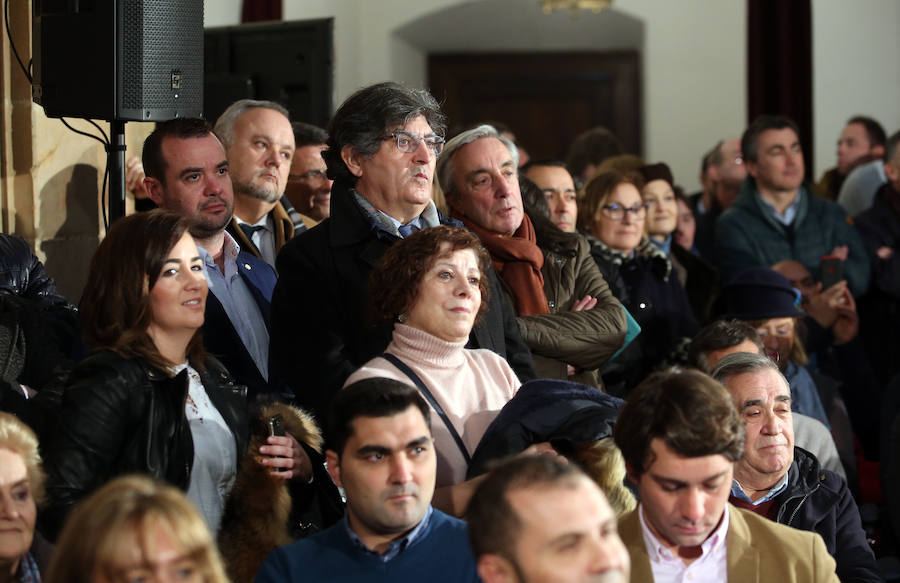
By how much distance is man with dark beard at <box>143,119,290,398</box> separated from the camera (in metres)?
3.25

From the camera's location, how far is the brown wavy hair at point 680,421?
2.26m

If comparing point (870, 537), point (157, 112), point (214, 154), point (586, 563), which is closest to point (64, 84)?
point (157, 112)

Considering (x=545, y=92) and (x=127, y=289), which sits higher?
(x=545, y=92)

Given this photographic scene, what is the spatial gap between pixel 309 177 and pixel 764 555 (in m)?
2.43

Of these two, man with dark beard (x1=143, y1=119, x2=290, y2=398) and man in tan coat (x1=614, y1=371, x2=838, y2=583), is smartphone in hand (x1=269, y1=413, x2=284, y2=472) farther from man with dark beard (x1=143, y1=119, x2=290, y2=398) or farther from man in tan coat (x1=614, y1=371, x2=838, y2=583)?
man in tan coat (x1=614, y1=371, x2=838, y2=583)

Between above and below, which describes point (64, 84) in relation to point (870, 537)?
above

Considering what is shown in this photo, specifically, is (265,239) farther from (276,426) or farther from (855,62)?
(855,62)

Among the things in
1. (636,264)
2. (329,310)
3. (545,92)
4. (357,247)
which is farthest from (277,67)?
(545,92)

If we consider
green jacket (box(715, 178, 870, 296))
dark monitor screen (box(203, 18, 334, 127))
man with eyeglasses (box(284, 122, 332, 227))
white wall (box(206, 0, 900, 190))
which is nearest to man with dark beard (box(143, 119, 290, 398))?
man with eyeglasses (box(284, 122, 332, 227))

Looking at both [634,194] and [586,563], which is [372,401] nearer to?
[586,563]

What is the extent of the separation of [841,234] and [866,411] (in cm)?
70

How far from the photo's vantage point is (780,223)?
16.5 ft

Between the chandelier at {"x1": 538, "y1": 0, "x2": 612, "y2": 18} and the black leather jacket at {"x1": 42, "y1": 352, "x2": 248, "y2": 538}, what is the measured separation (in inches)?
222

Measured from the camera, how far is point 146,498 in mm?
1859
